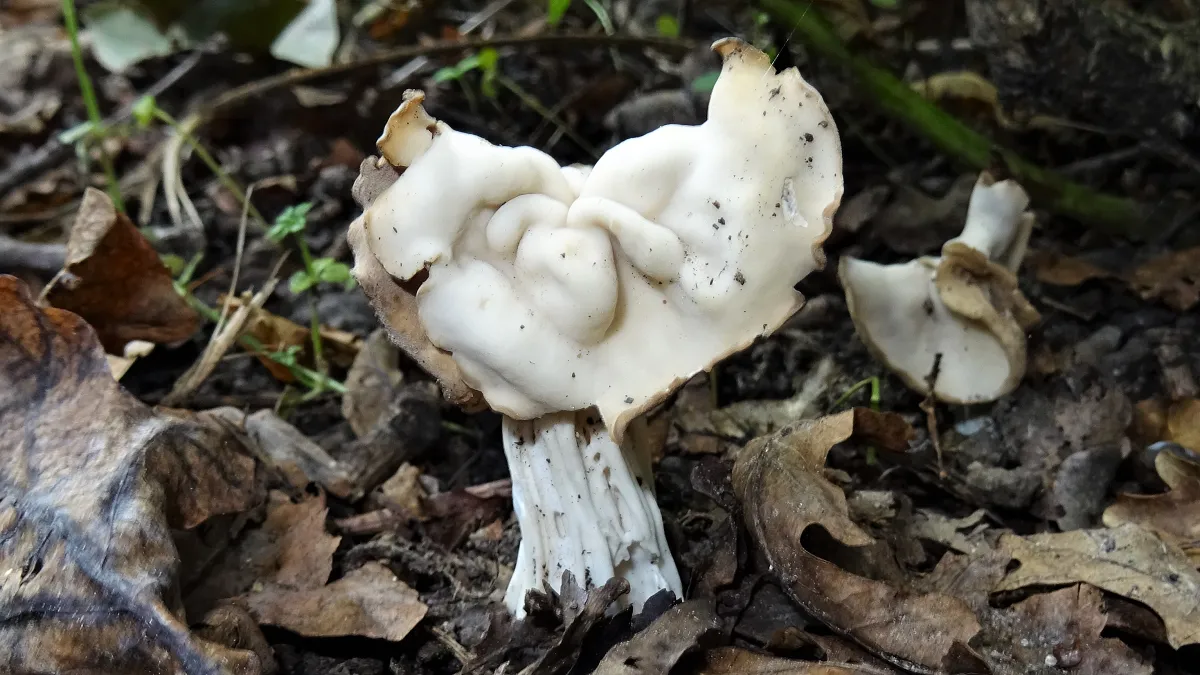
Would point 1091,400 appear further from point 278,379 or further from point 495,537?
point 278,379

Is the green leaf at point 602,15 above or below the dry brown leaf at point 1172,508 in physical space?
above

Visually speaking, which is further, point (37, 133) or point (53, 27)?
point (53, 27)

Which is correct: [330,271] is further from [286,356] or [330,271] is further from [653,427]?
[653,427]

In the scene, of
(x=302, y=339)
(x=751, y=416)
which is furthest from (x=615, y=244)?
(x=302, y=339)

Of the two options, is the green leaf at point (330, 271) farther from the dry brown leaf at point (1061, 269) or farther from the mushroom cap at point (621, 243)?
the dry brown leaf at point (1061, 269)

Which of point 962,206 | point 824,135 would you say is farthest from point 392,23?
point 824,135

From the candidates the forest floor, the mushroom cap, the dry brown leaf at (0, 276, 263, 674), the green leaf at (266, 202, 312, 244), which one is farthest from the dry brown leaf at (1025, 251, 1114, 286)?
the dry brown leaf at (0, 276, 263, 674)

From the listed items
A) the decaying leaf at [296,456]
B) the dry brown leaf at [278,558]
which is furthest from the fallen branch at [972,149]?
the dry brown leaf at [278,558]

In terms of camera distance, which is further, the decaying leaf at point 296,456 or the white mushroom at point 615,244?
the decaying leaf at point 296,456
